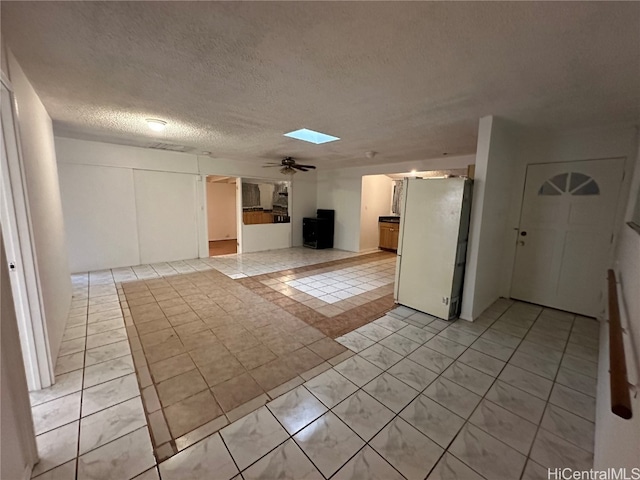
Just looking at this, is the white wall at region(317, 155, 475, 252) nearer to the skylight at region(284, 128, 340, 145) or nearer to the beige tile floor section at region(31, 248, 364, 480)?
the skylight at region(284, 128, 340, 145)

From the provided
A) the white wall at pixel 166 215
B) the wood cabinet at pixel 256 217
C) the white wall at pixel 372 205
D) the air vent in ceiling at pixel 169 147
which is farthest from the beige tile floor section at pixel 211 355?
the white wall at pixel 372 205

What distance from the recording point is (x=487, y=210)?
9.55 ft

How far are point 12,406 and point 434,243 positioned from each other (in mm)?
3378

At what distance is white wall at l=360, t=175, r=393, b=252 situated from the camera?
7039 mm

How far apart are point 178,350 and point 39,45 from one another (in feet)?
7.87

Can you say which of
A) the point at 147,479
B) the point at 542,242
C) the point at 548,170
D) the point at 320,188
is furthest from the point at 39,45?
the point at 320,188

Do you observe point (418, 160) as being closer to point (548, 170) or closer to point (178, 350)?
point (548, 170)

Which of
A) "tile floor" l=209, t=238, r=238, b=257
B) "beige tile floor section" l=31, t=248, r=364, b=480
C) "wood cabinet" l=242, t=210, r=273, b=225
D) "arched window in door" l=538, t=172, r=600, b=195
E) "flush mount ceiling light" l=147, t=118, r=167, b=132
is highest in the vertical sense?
"flush mount ceiling light" l=147, t=118, r=167, b=132

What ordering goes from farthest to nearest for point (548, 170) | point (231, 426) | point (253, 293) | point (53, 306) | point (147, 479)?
1. point (253, 293)
2. point (548, 170)
3. point (53, 306)
4. point (231, 426)
5. point (147, 479)

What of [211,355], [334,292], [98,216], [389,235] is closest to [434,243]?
[334,292]

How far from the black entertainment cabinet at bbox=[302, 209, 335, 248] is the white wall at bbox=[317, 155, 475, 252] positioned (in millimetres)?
194

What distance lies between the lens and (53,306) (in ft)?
7.46

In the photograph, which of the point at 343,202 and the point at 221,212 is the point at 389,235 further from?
the point at 221,212

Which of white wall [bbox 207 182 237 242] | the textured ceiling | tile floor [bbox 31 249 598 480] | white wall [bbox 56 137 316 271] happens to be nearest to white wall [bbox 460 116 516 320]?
the textured ceiling
